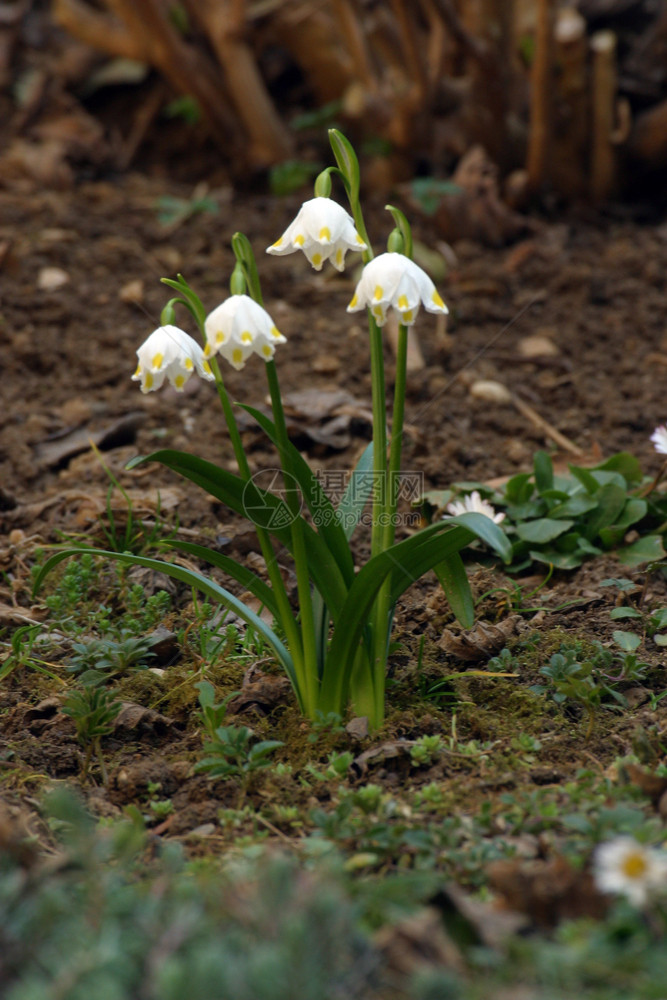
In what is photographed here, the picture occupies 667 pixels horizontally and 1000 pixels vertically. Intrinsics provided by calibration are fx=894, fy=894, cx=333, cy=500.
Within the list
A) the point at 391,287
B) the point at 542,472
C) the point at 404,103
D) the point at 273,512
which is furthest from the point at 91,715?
the point at 404,103

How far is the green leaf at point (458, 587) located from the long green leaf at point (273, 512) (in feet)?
0.64

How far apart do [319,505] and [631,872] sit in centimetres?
78

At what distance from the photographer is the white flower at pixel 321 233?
4.53 ft

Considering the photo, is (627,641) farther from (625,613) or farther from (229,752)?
(229,752)

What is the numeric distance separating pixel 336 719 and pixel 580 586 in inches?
31.0

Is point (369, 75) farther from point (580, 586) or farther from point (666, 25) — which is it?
point (580, 586)

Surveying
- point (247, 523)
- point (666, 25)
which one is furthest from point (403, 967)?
point (666, 25)

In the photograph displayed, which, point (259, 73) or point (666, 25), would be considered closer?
point (666, 25)

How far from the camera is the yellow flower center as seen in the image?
39.0 inches

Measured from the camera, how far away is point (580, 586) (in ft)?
6.88

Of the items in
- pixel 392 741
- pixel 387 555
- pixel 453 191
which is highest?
pixel 453 191

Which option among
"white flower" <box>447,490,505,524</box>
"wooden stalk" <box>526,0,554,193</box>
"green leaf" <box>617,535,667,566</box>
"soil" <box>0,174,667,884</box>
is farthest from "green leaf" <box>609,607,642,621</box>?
"wooden stalk" <box>526,0,554,193</box>

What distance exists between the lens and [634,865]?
1.00 m

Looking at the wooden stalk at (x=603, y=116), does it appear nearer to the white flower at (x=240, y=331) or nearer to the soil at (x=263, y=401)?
the soil at (x=263, y=401)
